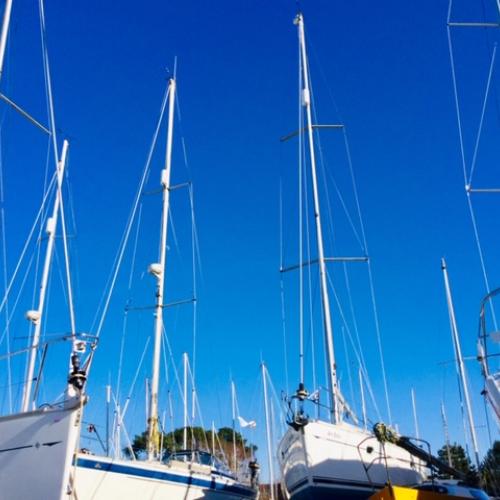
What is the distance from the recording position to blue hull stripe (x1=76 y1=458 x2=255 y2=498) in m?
14.8

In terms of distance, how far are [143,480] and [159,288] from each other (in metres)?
8.66

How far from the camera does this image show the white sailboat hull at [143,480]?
14547 millimetres

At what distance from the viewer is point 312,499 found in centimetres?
1552

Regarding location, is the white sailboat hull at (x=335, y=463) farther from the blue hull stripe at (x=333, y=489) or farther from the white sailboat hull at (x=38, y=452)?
the white sailboat hull at (x=38, y=452)

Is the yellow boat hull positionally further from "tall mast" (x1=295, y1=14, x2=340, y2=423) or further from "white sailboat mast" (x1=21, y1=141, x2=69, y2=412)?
"white sailboat mast" (x1=21, y1=141, x2=69, y2=412)

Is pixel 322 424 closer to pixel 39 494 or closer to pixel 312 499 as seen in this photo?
pixel 312 499

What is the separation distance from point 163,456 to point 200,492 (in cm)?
244

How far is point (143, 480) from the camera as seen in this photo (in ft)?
52.1

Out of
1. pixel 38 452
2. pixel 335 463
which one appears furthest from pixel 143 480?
pixel 335 463

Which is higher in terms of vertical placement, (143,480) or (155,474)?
(155,474)

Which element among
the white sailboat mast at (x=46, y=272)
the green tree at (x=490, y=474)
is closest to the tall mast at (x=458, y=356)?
the green tree at (x=490, y=474)

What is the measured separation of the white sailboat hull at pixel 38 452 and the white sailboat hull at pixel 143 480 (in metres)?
1.75

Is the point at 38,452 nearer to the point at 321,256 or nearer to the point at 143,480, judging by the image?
the point at 143,480

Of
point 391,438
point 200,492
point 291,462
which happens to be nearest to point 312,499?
point 291,462
